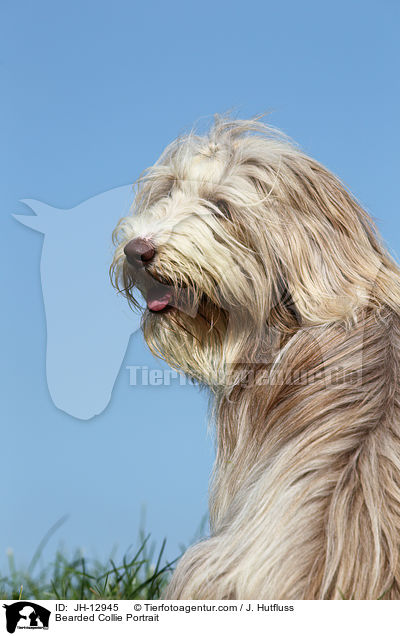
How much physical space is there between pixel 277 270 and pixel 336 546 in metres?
1.63

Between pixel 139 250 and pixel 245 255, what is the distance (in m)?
0.55

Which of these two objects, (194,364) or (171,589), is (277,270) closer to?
(194,364)

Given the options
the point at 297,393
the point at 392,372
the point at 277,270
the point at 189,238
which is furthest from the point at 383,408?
the point at 189,238

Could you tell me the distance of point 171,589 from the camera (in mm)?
3350

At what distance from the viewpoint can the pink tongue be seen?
14.2 ft

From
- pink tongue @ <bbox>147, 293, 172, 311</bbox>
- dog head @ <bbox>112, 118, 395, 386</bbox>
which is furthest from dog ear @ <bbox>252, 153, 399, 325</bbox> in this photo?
pink tongue @ <bbox>147, 293, 172, 311</bbox>
